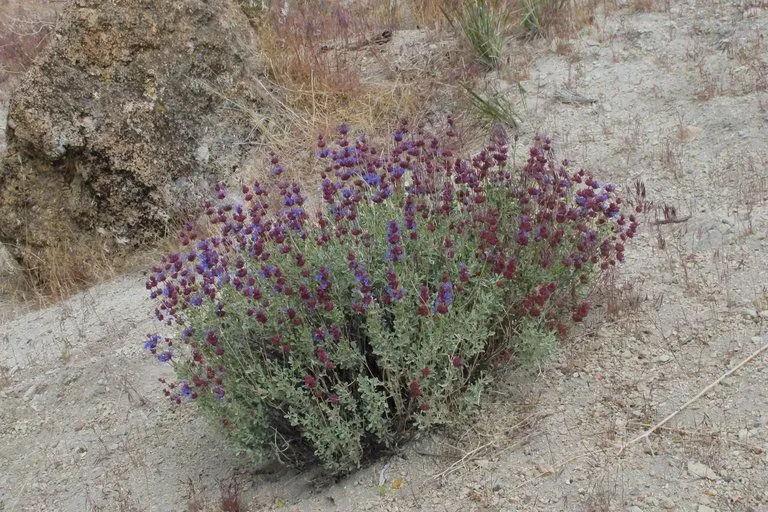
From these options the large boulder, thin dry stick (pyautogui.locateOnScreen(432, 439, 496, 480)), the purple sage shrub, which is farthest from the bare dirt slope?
the large boulder

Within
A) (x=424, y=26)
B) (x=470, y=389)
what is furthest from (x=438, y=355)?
(x=424, y=26)

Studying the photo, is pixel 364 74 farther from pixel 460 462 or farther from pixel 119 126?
pixel 460 462

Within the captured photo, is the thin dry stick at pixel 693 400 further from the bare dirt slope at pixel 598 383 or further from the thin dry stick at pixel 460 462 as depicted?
the thin dry stick at pixel 460 462

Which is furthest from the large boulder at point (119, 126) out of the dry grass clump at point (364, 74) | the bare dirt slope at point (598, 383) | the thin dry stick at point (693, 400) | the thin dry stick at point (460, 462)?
Result: the thin dry stick at point (693, 400)

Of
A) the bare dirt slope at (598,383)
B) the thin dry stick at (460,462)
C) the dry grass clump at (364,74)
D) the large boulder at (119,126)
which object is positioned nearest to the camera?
the bare dirt slope at (598,383)

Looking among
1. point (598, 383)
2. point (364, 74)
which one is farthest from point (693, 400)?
point (364, 74)

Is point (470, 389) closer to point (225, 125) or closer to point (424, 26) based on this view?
point (225, 125)
